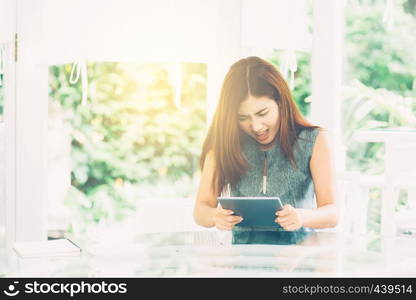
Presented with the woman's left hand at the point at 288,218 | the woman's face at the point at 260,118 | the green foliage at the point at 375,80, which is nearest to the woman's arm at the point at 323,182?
the woman's face at the point at 260,118

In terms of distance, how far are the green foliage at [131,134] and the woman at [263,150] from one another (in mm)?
1135

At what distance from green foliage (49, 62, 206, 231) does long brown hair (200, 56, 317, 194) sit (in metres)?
1.11

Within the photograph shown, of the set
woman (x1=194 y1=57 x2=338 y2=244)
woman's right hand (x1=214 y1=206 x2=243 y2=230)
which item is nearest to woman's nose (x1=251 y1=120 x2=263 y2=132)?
woman (x1=194 y1=57 x2=338 y2=244)

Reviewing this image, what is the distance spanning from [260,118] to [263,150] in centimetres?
14

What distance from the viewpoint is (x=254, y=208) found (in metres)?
2.23

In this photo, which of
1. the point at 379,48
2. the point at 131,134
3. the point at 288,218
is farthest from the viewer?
the point at 131,134

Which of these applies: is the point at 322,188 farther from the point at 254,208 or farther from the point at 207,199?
the point at 254,208

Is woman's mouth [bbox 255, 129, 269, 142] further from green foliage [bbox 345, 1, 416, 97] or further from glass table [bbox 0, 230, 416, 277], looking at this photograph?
green foliage [bbox 345, 1, 416, 97]

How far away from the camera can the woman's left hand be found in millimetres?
2318

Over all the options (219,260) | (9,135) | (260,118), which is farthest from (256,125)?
(9,135)

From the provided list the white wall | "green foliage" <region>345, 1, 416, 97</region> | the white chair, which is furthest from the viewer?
"green foliage" <region>345, 1, 416, 97</region>

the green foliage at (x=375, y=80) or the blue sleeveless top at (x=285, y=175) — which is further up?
the green foliage at (x=375, y=80)

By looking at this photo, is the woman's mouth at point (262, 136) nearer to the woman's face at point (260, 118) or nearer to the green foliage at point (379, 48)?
the woman's face at point (260, 118)

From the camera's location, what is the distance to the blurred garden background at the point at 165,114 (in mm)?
3822
